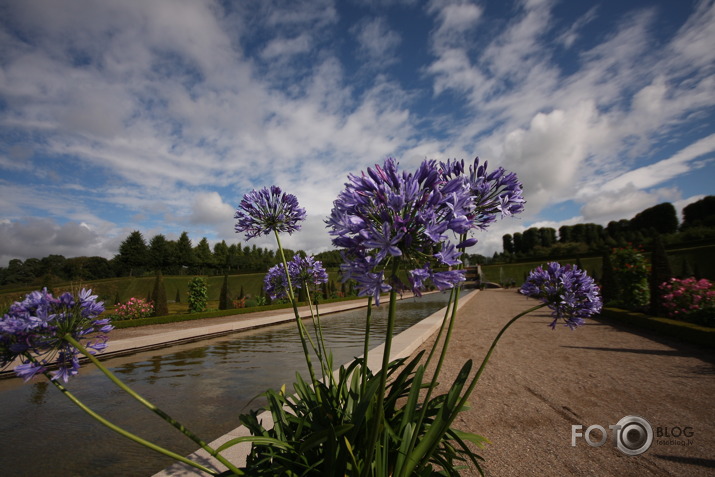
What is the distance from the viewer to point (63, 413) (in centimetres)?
571

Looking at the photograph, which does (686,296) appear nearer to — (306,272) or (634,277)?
(634,277)

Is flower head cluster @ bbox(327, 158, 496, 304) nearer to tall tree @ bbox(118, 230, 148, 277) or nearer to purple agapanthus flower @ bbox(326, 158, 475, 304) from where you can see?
purple agapanthus flower @ bbox(326, 158, 475, 304)

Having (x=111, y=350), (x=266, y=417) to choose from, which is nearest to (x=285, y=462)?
(x=266, y=417)

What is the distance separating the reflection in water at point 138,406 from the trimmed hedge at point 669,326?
8.59 meters

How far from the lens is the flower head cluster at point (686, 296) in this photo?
10.4 metres

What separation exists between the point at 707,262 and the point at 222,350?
4466 centimetres

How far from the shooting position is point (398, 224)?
151 centimetres

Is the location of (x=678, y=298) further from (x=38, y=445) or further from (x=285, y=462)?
(x=38, y=445)

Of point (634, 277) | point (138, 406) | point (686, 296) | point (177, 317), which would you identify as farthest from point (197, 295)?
point (686, 296)

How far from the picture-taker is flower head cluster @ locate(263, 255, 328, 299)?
12.3 feet

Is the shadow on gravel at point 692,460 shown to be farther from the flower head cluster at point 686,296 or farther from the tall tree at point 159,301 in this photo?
the tall tree at point 159,301

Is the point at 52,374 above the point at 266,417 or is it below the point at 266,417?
above

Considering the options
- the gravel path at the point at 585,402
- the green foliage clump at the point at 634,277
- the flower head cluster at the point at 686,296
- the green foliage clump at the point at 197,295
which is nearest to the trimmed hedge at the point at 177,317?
the green foliage clump at the point at 197,295

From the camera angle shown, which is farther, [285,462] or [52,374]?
[285,462]
